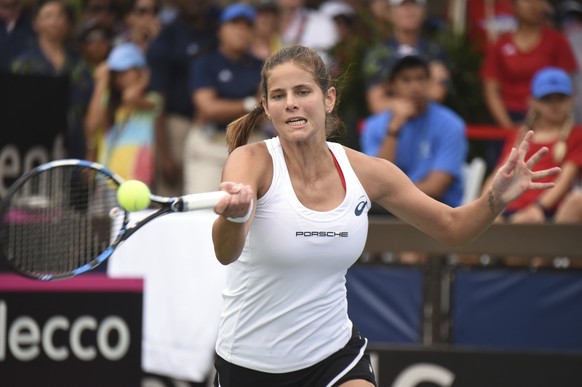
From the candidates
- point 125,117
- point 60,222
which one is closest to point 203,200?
point 60,222

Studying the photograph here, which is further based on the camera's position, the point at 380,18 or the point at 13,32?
the point at 380,18

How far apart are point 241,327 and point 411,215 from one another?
88cm

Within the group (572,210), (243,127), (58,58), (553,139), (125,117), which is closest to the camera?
(243,127)

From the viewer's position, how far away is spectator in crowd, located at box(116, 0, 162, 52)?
9484mm

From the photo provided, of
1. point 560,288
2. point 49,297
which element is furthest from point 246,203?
point 560,288

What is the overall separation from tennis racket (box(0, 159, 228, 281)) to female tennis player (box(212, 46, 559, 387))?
44 centimetres

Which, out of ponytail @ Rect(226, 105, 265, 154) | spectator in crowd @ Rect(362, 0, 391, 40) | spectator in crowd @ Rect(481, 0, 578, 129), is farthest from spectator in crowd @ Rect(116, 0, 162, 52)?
ponytail @ Rect(226, 105, 265, 154)

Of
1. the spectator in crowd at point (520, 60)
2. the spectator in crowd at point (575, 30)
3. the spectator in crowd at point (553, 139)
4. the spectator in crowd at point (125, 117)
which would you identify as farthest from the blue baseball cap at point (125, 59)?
the spectator in crowd at point (575, 30)

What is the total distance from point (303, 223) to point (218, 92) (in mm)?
4560

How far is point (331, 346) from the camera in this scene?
4.25 meters

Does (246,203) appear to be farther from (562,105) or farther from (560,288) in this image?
(562,105)

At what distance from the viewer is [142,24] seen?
952 cm

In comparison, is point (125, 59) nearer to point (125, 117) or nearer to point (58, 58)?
point (125, 117)

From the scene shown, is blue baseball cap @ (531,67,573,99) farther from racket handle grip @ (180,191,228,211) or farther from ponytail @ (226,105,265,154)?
racket handle grip @ (180,191,228,211)
